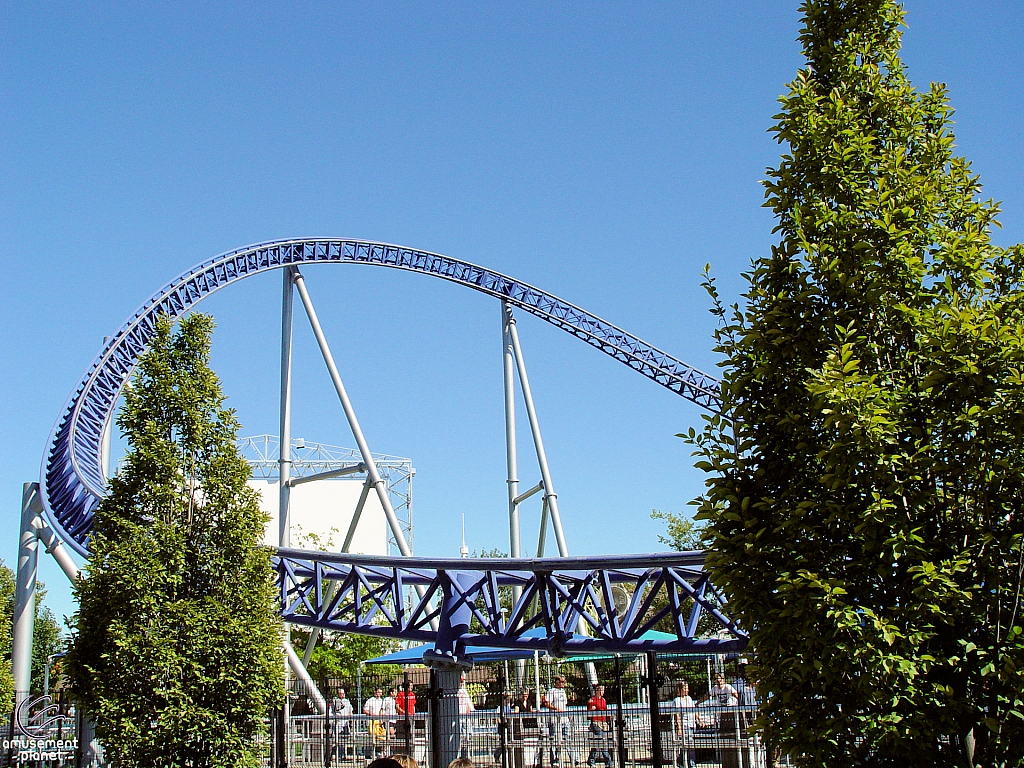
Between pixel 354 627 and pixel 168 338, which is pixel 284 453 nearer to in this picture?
pixel 354 627

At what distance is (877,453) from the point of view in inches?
172

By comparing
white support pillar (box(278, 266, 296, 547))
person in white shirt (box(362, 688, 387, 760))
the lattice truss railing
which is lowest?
person in white shirt (box(362, 688, 387, 760))

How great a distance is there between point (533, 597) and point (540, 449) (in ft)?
20.6

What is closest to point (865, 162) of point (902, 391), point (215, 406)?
point (902, 391)

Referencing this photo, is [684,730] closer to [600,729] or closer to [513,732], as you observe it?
[600,729]

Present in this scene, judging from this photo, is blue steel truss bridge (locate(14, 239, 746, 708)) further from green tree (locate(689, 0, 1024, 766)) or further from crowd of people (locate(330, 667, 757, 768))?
green tree (locate(689, 0, 1024, 766))

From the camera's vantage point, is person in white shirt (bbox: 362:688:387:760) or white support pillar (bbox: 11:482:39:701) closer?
person in white shirt (bbox: 362:688:387:760)

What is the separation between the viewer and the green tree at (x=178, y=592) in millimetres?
8266

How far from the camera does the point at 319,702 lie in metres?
18.2

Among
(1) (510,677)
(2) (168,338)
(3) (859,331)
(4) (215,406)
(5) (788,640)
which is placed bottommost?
(1) (510,677)

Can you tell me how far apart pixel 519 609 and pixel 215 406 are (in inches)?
354

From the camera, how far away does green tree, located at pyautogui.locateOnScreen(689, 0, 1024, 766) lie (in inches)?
166

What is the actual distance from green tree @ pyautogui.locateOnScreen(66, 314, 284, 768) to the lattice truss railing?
7.25 m

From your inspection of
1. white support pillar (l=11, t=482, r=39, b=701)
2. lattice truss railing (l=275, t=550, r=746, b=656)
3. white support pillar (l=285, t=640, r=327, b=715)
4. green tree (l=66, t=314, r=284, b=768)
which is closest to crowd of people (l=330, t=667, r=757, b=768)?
lattice truss railing (l=275, t=550, r=746, b=656)
